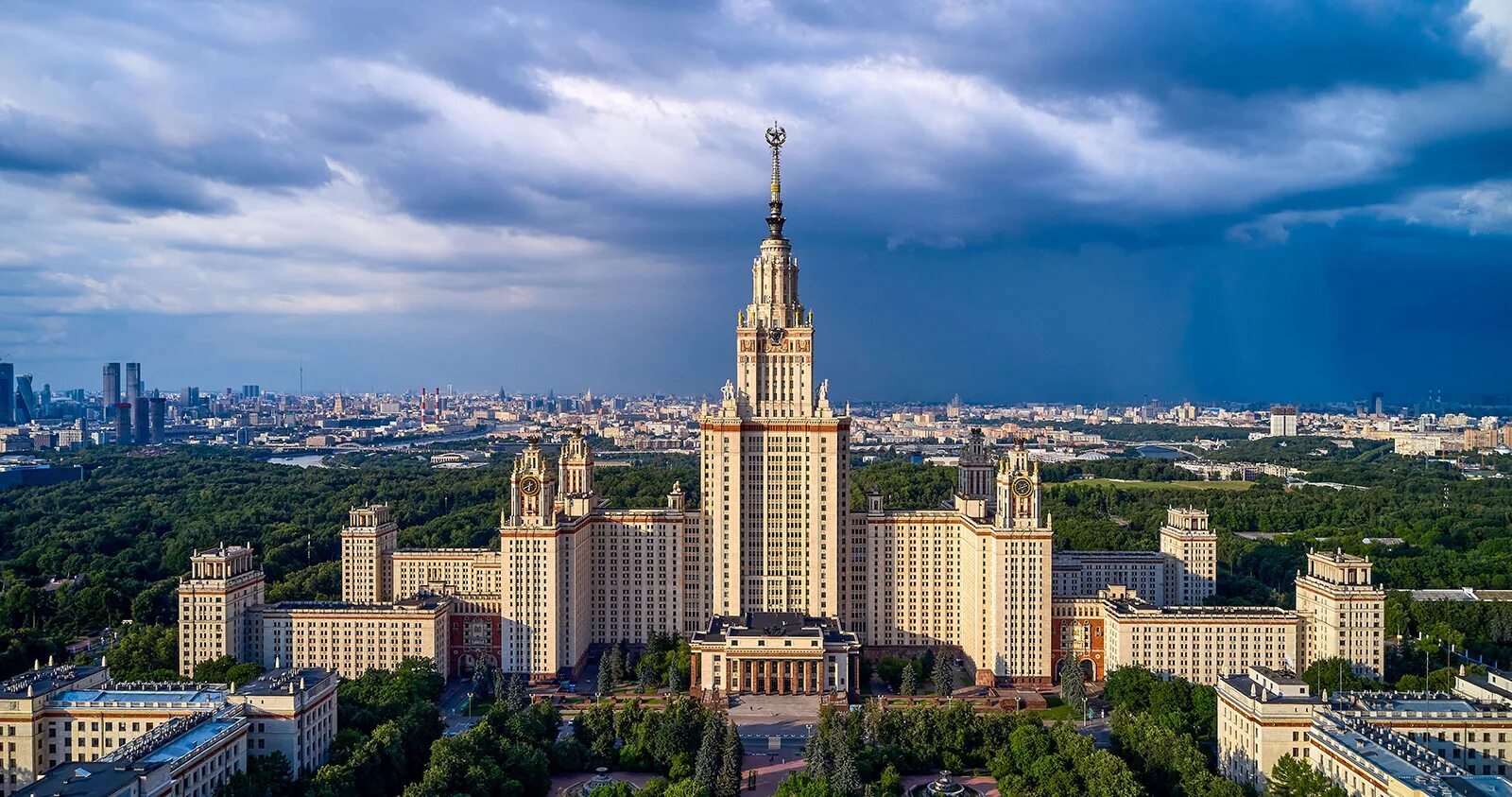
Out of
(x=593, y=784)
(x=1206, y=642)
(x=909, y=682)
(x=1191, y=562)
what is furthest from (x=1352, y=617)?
(x=593, y=784)

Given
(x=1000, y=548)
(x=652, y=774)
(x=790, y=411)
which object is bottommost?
(x=652, y=774)

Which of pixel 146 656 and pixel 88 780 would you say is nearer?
pixel 88 780

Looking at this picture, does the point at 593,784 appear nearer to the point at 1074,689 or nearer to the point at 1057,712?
the point at 1057,712

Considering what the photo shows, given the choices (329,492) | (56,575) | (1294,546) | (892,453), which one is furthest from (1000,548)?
(892,453)

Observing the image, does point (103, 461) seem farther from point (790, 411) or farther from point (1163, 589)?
point (1163, 589)

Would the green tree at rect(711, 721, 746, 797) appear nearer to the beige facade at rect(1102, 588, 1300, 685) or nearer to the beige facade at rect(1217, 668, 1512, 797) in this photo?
the beige facade at rect(1217, 668, 1512, 797)

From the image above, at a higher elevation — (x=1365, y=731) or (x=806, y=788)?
(x=1365, y=731)

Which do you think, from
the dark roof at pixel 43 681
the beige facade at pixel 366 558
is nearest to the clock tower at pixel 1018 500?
the beige facade at pixel 366 558
